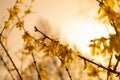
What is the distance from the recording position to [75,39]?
6.48 feet

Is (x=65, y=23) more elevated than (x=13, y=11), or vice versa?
(x=13, y=11)

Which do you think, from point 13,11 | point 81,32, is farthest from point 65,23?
point 13,11

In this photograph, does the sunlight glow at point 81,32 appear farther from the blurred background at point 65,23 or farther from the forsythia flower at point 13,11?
the forsythia flower at point 13,11

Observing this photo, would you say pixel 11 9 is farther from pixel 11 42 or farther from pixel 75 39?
pixel 75 39

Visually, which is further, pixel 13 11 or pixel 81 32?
pixel 81 32

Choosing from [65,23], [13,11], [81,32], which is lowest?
[81,32]

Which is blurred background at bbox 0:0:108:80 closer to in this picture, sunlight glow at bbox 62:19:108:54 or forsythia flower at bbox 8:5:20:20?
sunlight glow at bbox 62:19:108:54

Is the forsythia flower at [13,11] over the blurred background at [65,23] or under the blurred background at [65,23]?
over

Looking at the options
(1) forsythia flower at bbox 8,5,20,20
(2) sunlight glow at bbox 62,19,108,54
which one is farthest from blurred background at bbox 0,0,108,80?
(1) forsythia flower at bbox 8,5,20,20

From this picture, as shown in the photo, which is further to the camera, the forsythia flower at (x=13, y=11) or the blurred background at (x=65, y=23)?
the blurred background at (x=65, y=23)

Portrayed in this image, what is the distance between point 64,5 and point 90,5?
0.67ft

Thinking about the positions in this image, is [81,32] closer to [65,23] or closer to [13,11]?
[65,23]

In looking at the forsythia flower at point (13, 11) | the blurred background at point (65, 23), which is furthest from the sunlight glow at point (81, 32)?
the forsythia flower at point (13, 11)

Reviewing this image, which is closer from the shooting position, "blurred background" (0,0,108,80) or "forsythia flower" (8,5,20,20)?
"forsythia flower" (8,5,20,20)
